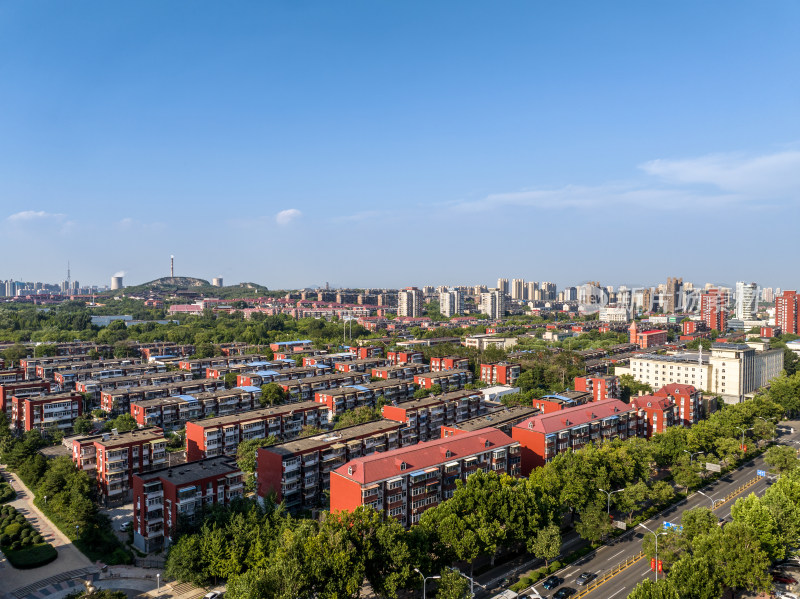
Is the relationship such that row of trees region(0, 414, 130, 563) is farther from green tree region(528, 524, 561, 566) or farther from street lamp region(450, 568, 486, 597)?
green tree region(528, 524, 561, 566)

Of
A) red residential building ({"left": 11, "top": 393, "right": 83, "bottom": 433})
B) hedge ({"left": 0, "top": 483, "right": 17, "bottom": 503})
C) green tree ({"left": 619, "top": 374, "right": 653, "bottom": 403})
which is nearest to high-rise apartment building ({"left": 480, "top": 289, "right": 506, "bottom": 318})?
green tree ({"left": 619, "top": 374, "right": 653, "bottom": 403})

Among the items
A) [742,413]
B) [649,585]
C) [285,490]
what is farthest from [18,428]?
[742,413]

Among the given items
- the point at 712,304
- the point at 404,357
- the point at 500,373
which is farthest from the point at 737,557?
the point at 712,304

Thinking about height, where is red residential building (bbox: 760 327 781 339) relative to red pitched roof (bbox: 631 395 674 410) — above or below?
above

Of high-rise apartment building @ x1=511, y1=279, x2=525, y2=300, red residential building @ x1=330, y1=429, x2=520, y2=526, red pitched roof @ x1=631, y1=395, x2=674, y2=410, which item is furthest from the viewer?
high-rise apartment building @ x1=511, y1=279, x2=525, y2=300

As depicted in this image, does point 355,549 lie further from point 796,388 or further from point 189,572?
point 796,388

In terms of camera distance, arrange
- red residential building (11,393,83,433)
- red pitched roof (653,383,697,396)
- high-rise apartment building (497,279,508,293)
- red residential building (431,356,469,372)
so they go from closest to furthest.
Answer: red residential building (11,393,83,433), red pitched roof (653,383,697,396), red residential building (431,356,469,372), high-rise apartment building (497,279,508,293)

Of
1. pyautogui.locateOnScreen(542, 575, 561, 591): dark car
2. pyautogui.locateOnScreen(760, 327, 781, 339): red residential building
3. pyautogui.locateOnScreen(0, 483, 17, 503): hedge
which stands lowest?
pyautogui.locateOnScreen(542, 575, 561, 591): dark car
